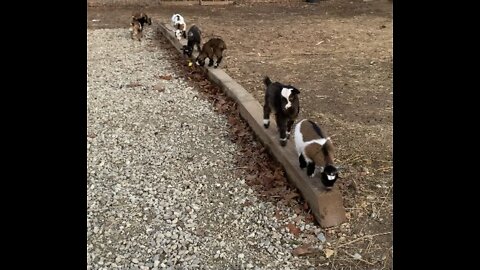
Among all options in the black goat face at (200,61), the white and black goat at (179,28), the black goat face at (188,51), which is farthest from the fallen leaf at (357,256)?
→ the white and black goat at (179,28)

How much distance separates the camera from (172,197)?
3883mm

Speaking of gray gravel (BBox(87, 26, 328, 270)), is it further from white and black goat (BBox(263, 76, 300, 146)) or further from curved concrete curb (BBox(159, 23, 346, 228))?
white and black goat (BBox(263, 76, 300, 146))

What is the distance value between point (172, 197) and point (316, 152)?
1258 mm

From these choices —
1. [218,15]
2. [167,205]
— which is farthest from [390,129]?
[218,15]

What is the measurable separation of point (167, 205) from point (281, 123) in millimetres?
1212

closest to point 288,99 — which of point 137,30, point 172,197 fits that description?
point 172,197

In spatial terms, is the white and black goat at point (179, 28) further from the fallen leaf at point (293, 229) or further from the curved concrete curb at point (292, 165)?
the fallen leaf at point (293, 229)

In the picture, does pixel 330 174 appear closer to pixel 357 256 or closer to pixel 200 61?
pixel 357 256

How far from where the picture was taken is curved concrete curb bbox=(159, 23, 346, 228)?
11.2 feet

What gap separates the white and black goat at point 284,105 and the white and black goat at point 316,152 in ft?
1.11

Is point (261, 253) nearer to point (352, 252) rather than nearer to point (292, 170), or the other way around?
point (352, 252)

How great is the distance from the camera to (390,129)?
5.04 meters

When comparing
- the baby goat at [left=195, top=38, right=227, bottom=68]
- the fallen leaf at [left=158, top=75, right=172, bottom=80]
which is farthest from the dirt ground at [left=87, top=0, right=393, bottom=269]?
the fallen leaf at [left=158, top=75, right=172, bottom=80]

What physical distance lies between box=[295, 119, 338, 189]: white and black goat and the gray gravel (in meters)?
0.39
